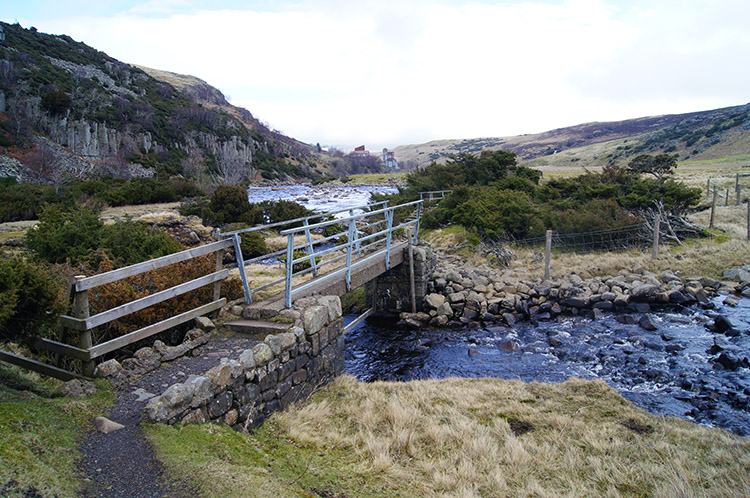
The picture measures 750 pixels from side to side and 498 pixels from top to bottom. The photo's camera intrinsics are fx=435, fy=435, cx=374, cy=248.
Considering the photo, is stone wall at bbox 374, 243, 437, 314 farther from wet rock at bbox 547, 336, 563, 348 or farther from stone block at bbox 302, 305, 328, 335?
stone block at bbox 302, 305, 328, 335

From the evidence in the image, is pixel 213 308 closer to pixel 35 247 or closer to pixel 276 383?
pixel 276 383

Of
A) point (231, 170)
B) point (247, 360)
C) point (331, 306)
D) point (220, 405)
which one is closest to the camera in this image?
point (220, 405)

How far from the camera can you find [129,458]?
11.9ft

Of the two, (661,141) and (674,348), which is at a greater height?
(661,141)

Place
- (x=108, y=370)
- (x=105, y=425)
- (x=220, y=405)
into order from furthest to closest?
(x=108, y=370) < (x=220, y=405) < (x=105, y=425)

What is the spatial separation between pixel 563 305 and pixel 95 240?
12815mm

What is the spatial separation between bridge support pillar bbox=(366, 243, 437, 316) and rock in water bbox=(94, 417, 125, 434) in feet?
33.5

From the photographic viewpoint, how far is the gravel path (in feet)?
10.7

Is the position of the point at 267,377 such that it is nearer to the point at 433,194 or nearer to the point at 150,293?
the point at 150,293

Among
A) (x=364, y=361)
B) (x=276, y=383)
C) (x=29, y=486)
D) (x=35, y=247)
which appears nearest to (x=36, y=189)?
(x=35, y=247)

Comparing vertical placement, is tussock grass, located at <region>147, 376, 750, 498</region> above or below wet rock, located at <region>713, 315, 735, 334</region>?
above

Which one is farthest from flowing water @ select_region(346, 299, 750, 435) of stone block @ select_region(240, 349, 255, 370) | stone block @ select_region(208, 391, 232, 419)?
stone block @ select_region(208, 391, 232, 419)

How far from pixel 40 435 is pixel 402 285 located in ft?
36.3

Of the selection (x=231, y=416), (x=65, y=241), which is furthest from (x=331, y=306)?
(x=65, y=241)
